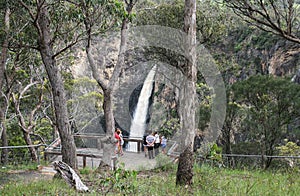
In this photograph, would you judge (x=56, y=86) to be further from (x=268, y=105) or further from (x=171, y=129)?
(x=171, y=129)

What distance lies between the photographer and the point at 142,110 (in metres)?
27.1

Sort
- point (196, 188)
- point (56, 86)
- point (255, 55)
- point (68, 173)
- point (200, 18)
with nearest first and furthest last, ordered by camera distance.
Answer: point (196, 188) < point (68, 173) < point (56, 86) < point (200, 18) < point (255, 55)

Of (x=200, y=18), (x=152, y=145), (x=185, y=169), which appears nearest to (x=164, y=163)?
(x=152, y=145)

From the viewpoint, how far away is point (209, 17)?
674 inches

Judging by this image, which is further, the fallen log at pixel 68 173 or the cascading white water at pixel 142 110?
the cascading white water at pixel 142 110

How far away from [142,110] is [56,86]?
19.0m

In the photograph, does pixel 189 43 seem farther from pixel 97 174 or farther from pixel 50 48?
pixel 97 174

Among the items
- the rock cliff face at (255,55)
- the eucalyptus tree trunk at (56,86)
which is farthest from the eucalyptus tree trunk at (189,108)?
the rock cliff face at (255,55)

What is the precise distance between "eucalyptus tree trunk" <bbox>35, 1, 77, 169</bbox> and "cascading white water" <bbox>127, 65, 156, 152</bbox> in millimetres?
17307

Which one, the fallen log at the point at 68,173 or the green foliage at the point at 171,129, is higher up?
the green foliage at the point at 171,129

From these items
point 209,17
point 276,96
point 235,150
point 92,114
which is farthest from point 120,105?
point 276,96

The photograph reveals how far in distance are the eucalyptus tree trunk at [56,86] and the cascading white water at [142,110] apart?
681 inches

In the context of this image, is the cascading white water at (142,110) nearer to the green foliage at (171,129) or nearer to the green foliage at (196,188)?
the green foliage at (171,129)

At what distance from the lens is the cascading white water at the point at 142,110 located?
87.0ft
